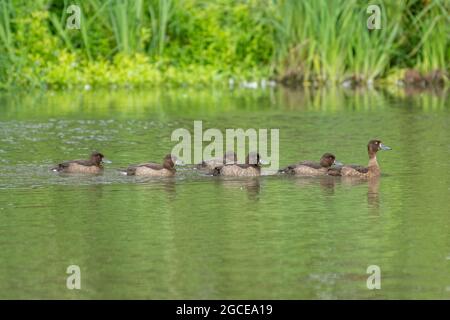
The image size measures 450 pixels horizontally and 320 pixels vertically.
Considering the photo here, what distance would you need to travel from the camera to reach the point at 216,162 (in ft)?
51.6

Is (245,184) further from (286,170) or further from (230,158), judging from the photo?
(230,158)

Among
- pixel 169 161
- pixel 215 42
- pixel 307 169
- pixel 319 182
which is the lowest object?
pixel 319 182

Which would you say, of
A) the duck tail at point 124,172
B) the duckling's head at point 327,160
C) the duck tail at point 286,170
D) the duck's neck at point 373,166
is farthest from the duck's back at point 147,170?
the duck's neck at point 373,166

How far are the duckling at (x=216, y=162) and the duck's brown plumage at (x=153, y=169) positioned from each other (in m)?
0.68

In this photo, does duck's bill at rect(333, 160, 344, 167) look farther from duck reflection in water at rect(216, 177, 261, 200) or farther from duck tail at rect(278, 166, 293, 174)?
duck reflection in water at rect(216, 177, 261, 200)

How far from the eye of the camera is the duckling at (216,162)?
15652 millimetres

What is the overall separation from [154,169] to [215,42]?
14.9 m

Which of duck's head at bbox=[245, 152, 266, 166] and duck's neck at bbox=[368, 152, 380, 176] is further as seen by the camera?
duck's head at bbox=[245, 152, 266, 166]

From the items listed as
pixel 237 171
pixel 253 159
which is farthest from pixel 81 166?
pixel 253 159

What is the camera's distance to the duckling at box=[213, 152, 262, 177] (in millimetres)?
15156

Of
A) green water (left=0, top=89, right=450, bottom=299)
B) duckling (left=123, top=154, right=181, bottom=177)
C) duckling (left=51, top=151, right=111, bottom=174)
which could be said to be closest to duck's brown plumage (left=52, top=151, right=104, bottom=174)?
duckling (left=51, top=151, right=111, bottom=174)

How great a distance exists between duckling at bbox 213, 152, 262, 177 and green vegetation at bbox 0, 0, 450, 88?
10.9 meters

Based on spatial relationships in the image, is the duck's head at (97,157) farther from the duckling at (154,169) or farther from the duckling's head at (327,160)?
the duckling's head at (327,160)
